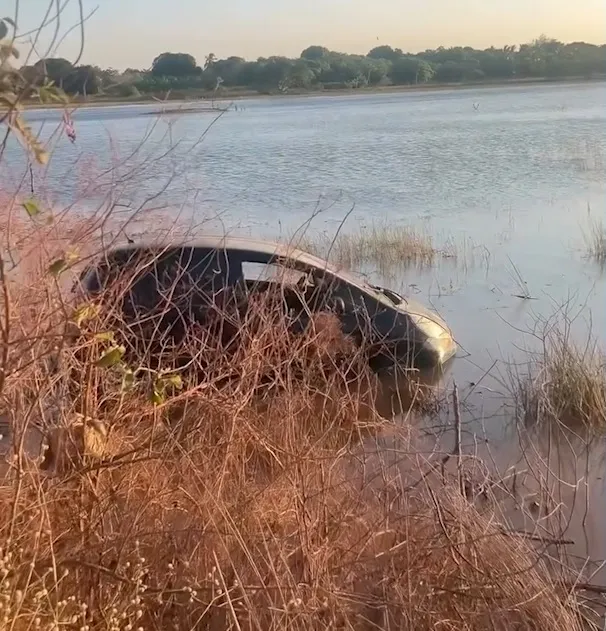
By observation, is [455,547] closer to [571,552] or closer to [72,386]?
[571,552]

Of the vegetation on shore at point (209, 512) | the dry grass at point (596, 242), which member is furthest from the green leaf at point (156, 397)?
the dry grass at point (596, 242)

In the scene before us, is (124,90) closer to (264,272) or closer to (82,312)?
(82,312)

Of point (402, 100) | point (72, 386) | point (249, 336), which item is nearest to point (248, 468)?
point (249, 336)

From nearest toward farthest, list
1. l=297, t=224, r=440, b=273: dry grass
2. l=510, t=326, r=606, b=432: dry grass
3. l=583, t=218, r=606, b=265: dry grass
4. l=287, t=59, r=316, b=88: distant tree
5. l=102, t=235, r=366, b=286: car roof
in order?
l=102, t=235, r=366, b=286: car roof
l=510, t=326, r=606, b=432: dry grass
l=583, t=218, r=606, b=265: dry grass
l=297, t=224, r=440, b=273: dry grass
l=287, t=59, r=316, b=88: distant tree

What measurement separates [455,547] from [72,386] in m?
2.14

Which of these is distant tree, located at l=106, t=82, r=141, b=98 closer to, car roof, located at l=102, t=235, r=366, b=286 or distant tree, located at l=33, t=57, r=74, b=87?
distant tree, located at l=33, t=57, r=74, b=87

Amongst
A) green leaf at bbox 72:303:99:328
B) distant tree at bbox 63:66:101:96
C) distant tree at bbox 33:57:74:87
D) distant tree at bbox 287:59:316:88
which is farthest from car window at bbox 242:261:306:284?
distant tree at bbox 287:59:316:88

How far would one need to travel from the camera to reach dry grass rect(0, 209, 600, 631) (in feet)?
12.8

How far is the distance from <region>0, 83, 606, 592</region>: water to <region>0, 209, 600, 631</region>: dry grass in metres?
0.80

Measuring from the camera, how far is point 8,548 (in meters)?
3.83

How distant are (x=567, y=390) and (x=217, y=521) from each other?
426cm

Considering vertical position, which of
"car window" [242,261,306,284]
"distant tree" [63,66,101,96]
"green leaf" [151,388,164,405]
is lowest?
"car window" [242,261,306,284]

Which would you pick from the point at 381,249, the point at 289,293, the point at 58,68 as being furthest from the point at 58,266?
the point at 381,249

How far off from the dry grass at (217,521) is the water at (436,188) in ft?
2.61
